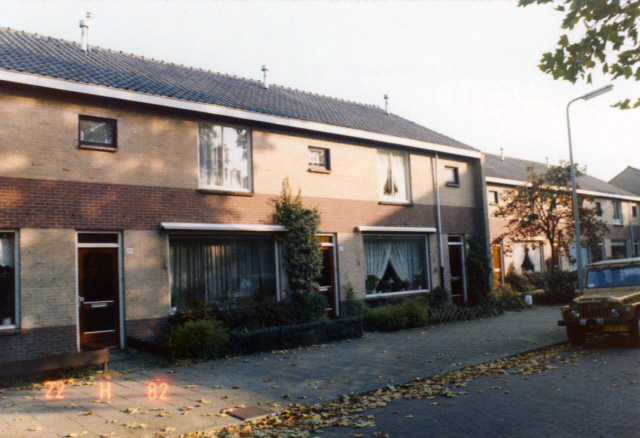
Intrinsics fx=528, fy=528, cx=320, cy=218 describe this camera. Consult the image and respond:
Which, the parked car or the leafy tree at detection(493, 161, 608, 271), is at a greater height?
the leafy tree at detection(493, 161, 608, 271)

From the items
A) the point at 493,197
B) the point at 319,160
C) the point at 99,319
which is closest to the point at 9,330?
the point at 99,319

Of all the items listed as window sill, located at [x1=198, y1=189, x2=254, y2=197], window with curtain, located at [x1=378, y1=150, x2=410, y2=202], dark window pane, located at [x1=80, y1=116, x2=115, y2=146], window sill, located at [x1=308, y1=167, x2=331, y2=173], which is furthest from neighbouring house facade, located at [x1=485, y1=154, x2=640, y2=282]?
dark window pane, located at [x1=80, y1=116, x2=115, y2=146]

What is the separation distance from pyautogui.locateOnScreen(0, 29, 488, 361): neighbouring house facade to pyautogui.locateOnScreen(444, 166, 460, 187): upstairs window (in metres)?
1.49

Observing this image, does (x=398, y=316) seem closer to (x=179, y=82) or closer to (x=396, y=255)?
(x=396, y=255)

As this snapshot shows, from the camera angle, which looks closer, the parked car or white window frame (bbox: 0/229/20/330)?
white window frame (bbox: 0/229/20/330)

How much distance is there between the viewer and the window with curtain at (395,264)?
16.7 m

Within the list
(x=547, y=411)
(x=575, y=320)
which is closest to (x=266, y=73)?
(x=575, y=320)

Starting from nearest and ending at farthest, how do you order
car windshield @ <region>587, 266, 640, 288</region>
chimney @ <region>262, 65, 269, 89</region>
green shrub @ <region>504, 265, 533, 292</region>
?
car windshield @ <region>587, 266, 640, 288</region>, chimney @ <region>262, 65, 269, 89</region>, green shrub @ <region>504, 265, 533, 292</region>

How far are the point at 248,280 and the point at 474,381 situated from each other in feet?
22.7

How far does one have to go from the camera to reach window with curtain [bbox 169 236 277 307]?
12578 mm

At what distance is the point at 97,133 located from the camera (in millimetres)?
11719

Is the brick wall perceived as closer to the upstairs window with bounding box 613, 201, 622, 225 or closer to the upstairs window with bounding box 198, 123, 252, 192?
the upstairs window with bounding box 198, 123, 252, 192

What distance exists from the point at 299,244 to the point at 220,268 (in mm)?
2201

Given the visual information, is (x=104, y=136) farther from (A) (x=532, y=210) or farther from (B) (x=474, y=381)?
(A) (x=532, y=210)
